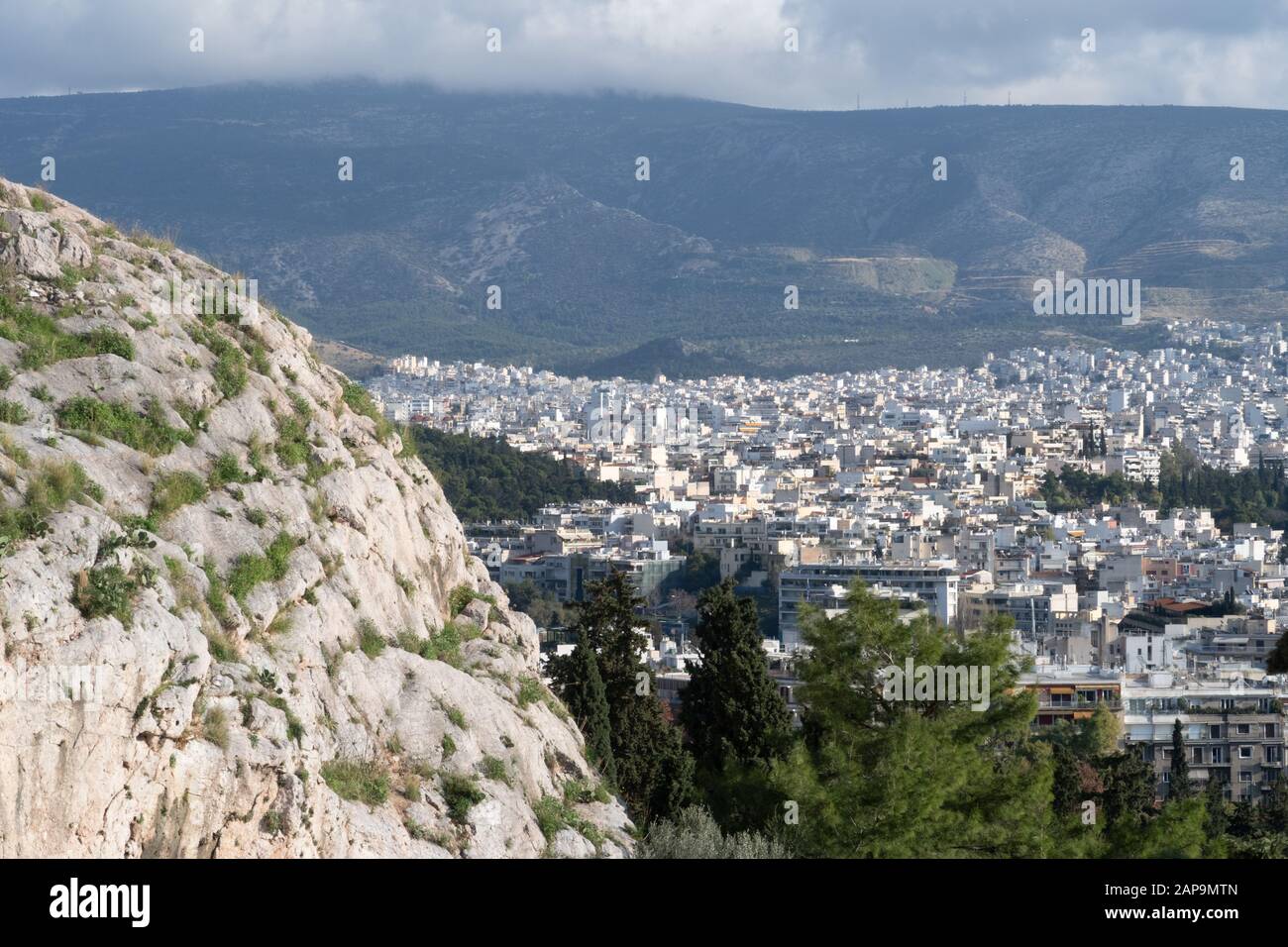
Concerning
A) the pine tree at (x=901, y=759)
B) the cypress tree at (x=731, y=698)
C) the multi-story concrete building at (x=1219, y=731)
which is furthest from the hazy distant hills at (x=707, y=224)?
the pine tree at (x=901, y=759)

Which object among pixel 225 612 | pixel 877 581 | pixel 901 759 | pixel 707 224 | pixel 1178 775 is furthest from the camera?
pixel 707 224

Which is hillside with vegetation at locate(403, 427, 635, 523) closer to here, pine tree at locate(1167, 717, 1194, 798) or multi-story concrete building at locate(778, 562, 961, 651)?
multi-story concrete building at locate(778, 562, 961, 651)

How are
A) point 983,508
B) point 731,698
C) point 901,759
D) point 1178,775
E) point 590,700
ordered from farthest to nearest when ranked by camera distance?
point 983,508 < point 1178,775 < point 731,698 < point 590,700 < point 901,759

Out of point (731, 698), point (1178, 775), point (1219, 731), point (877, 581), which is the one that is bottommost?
point (877, 581)

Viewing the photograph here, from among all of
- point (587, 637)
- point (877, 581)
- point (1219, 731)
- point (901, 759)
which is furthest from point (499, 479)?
point (901, 759)

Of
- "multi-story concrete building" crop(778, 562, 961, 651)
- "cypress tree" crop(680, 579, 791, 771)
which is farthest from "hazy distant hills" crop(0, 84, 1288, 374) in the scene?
"cypress tree" crop(680, 579, 791, 771)

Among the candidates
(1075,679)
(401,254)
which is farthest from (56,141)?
(1075,679)

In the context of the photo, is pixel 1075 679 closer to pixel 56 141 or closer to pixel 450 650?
pixel 450 650

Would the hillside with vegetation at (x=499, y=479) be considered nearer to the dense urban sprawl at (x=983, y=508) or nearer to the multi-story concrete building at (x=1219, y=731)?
the dense urban sprawl at (x=983, y=508)

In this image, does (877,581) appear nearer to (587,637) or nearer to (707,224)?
(587,637)
